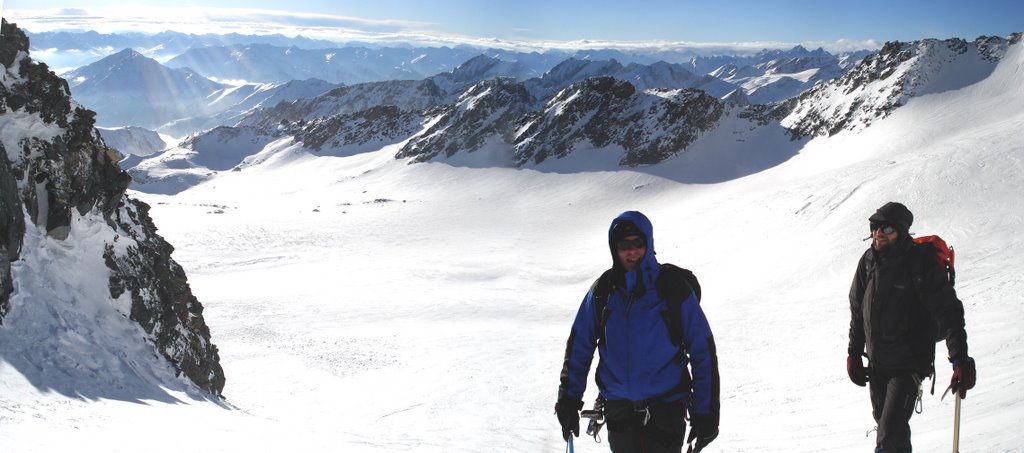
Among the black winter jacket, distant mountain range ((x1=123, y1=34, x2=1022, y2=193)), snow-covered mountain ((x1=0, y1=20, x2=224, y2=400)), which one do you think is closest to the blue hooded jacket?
the black winter jacket

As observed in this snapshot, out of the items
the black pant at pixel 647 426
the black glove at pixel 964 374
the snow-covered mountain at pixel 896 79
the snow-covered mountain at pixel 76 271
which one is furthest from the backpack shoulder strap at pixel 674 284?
the snow-covered mountain at pixel 896 79

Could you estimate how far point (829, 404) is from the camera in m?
12.5

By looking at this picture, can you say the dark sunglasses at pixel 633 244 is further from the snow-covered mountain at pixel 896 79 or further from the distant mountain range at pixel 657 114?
the snow-covered mountain at pixel 896 79

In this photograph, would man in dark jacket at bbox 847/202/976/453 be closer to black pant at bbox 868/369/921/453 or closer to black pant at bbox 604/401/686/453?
black pant at bbox 868/369/921/453

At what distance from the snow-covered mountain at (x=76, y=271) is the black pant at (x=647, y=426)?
10883 millimetres

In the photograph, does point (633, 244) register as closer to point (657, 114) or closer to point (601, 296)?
point (601, 296)

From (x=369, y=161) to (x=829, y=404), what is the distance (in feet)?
413

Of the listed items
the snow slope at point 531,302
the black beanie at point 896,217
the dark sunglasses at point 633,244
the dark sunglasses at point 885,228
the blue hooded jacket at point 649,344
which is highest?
the black beanie at point 896,217

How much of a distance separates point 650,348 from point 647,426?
0.69 meters

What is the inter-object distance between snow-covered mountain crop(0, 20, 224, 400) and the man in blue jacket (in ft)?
35.9

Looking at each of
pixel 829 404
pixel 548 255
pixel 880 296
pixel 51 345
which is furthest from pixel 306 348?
pixel 548 255

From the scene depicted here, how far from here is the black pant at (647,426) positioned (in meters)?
5.04

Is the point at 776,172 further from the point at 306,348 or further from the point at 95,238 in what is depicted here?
the point at 95,238

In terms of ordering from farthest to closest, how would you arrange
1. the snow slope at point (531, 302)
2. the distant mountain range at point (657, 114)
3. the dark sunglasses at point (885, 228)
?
the distant mountain range at point (657, 114), the snow slope at point (531, 302), the dark sunglasses at point (885, 228)
